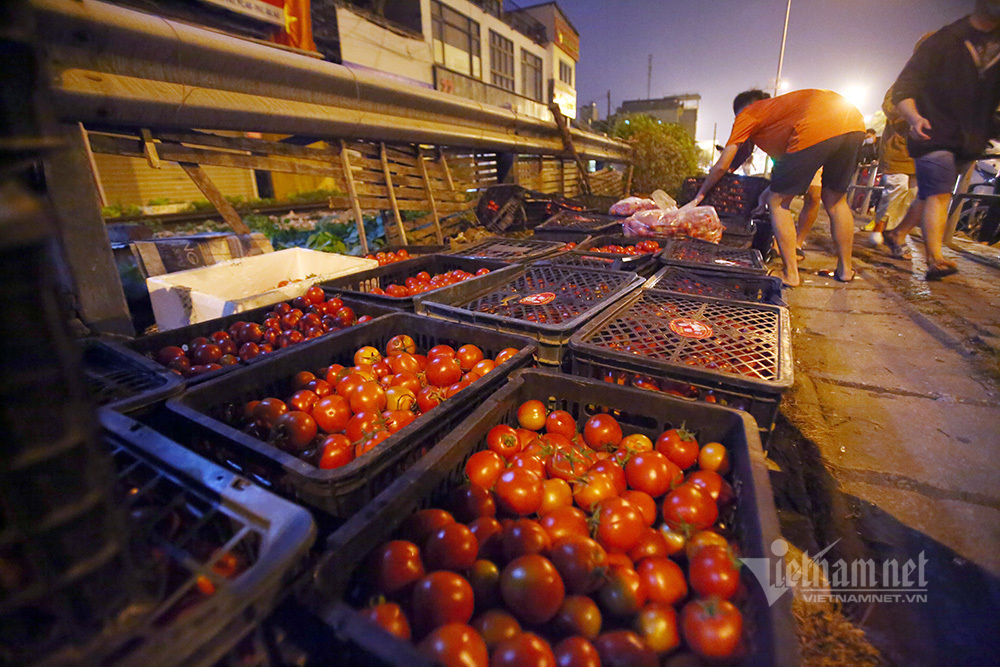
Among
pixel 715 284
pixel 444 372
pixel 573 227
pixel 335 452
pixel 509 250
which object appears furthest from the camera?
pixel 573 227

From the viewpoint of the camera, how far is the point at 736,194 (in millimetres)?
6477

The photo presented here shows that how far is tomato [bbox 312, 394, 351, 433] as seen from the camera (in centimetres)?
183

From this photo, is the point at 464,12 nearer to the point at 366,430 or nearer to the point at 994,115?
the point at 994,115

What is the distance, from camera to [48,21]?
7.36 ft

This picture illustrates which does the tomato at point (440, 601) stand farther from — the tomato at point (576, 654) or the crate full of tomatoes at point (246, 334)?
the crate full of tomatoes at point (246, 334)

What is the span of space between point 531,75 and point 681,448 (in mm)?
31038

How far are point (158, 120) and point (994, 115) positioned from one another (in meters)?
7.84

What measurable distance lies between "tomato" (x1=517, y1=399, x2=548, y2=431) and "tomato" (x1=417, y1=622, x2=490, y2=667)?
0.87 metres

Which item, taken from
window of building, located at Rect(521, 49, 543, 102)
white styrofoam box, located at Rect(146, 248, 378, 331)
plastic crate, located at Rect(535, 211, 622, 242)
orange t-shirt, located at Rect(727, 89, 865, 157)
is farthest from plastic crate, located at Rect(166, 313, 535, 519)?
window of building, located at Rect(521, 49, 543, 102)

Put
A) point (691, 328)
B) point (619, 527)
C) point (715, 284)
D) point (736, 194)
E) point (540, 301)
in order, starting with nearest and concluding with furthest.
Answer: point (619, 527), point (691, 328), point (540, 301), point (715, 284), point (736, 194)

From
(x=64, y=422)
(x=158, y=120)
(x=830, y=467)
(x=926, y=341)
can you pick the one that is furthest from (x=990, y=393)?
(x=158, y=120)

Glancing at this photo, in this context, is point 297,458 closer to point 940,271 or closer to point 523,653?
point 523,653

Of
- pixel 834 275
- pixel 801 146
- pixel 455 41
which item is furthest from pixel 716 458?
pixel 455 41

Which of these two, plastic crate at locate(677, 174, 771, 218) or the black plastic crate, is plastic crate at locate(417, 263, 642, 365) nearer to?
the black plastic crate
